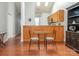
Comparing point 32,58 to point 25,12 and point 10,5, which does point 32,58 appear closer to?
point 25,12

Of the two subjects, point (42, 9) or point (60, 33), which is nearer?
point (60, 33)

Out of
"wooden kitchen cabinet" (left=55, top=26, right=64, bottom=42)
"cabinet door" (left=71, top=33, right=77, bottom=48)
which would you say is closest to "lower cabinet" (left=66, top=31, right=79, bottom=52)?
"cabinet door" (left=71, top=33, right=77, bottom=48)

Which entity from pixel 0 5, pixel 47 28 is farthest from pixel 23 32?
Result: pixel 0 5

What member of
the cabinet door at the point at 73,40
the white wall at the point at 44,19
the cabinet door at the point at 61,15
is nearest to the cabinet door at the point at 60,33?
the cabinet door at the point at 61,15

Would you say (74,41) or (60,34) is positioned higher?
(60,34)

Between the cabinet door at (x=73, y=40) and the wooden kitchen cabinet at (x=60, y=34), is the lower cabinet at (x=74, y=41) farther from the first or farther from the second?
the wooden kitchen cabinet at (x=60, y=34)

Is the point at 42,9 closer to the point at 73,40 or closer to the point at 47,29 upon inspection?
the point at 47,29

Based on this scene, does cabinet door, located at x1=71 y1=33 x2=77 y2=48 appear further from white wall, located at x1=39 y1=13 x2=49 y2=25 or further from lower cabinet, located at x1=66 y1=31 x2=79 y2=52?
white wall, located at x1=39 y1=13 x2=49 y2=25

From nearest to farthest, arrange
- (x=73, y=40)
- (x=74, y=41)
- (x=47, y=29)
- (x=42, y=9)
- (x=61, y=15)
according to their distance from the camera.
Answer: (x=74, y=41) < (x=73, y=40) < (x=61, y=15) < (x=47, y=29) < (x=42, y=9)

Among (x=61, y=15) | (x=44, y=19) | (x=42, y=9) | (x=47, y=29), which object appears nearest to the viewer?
(x=61, y=15)

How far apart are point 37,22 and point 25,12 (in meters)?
3.01

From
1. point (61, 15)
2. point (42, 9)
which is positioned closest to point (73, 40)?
point (61, 15)

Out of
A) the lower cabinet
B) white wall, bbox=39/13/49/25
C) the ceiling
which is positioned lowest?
the lower cabinet

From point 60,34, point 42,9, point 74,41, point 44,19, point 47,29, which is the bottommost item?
point 74,41
